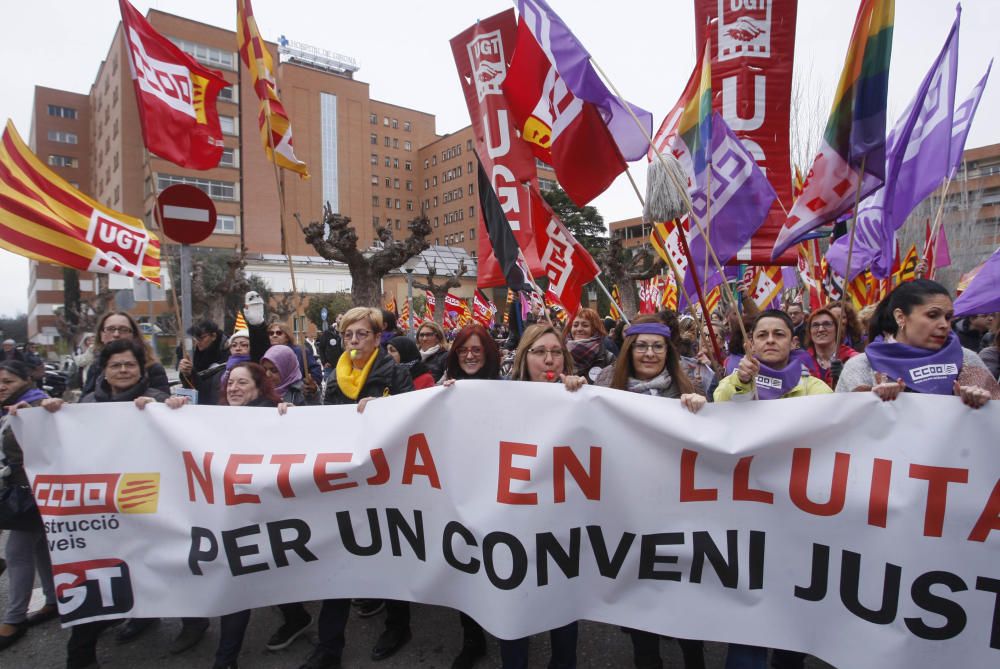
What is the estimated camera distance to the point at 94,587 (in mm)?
2848

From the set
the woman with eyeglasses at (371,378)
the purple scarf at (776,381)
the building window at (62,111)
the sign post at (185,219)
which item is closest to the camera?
the purple scarf at (776,381)

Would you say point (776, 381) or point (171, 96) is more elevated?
point (171, 96)

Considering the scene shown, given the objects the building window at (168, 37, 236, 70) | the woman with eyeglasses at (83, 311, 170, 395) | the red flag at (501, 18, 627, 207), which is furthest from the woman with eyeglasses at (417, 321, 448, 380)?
the building window at (168, 37, 236, 70)

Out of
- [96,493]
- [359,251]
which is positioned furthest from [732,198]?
[359,251]

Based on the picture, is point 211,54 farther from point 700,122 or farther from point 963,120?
point 963,120

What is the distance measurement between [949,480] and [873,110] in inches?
75.1

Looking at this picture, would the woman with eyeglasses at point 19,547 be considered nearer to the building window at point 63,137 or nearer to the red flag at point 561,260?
the red flag at point 561,260

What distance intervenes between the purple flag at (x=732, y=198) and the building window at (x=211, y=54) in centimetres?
6010

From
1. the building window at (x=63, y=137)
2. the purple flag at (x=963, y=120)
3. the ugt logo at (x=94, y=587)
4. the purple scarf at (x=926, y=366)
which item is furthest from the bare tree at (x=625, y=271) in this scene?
the building window at (x=63, y=137)

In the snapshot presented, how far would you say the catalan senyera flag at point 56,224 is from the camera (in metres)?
4.09

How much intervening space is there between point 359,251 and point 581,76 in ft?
37.8

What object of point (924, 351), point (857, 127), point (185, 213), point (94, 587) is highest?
point (857, 127)

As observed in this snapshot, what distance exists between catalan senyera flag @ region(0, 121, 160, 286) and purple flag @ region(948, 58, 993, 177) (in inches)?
248

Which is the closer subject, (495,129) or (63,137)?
(495,129)
